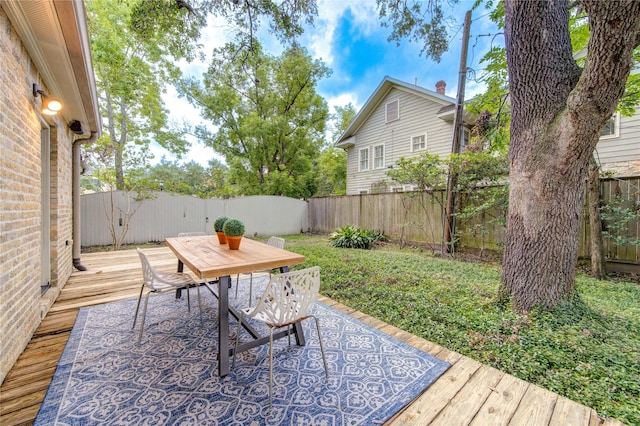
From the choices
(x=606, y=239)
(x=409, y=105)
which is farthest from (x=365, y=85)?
(x=606, y=239)

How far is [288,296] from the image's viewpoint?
169cm

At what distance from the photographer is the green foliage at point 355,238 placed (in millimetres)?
6812

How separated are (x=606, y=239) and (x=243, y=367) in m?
5.53

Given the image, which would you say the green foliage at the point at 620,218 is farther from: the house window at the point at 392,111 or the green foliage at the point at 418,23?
the house window at the point at 392,111

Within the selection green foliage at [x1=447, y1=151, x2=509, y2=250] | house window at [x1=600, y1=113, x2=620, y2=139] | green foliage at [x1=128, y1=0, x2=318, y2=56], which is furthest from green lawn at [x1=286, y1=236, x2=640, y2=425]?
house window at [x1=600, y1=113, x2=620, y2=139]

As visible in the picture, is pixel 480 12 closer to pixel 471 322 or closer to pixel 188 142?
pixel 471 322

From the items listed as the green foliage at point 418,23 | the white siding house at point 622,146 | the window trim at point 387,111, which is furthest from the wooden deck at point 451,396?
the window trim at point 387,111

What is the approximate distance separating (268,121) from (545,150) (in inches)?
407

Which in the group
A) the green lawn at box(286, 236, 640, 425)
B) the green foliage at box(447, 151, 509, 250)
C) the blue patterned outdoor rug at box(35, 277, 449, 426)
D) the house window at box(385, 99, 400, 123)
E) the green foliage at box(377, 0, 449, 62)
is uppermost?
the house window at box(385, 99, 400, 123)

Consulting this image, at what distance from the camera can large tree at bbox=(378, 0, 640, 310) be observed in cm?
229

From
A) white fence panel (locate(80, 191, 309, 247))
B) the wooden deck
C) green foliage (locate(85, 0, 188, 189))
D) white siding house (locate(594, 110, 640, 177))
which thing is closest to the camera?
the wooden deck

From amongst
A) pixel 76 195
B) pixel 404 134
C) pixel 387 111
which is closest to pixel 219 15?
pixel 76 195

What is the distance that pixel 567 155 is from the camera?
228 centimetres

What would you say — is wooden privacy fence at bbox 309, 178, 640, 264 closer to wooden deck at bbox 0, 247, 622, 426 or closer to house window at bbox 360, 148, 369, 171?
house window at bbox 360, 148, 369, 171
